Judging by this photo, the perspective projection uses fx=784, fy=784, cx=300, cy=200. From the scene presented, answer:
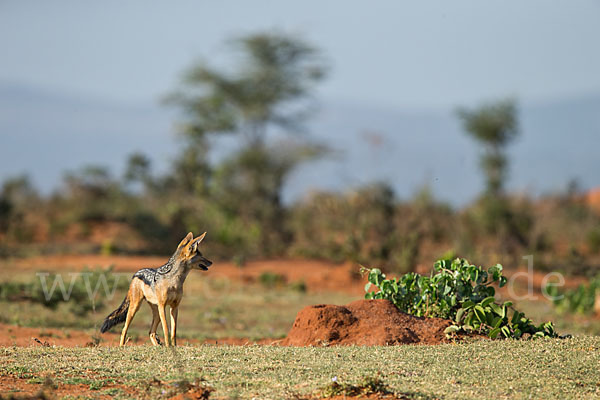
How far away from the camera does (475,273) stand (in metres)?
9.55

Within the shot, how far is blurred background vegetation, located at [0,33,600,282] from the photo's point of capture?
2683cm

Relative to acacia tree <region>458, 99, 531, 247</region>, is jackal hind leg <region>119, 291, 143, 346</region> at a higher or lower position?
lower

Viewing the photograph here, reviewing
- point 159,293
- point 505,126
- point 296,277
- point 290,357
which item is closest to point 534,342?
point 290,357

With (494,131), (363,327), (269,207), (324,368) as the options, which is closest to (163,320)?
(324,368)

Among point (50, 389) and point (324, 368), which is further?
point (324, 368)

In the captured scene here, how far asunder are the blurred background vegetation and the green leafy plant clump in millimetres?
11901

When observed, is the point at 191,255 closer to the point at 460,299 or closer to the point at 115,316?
the point at 115,316

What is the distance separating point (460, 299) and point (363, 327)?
131 centimetres

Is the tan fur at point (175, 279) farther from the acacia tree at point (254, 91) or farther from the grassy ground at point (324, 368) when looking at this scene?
the acacia tree at point (254, 91)

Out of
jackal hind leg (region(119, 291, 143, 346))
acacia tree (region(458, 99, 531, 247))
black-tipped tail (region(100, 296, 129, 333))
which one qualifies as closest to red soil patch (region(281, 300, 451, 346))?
jackal hind leg (region(119, 291, 143, 346))

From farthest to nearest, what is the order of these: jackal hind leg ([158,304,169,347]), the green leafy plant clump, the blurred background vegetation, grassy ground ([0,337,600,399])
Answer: the blurred background vegetation, the green leafy plant clump, jackal hind leg ([158,304,169,347]), grassy ground ([0,337,600,399])

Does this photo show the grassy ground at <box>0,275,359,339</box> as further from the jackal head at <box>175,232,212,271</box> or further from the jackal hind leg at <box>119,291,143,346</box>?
the jackal head at <box>175,232,212,271</box>

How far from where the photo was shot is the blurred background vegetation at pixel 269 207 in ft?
88.0

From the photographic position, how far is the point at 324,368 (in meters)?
7.19
